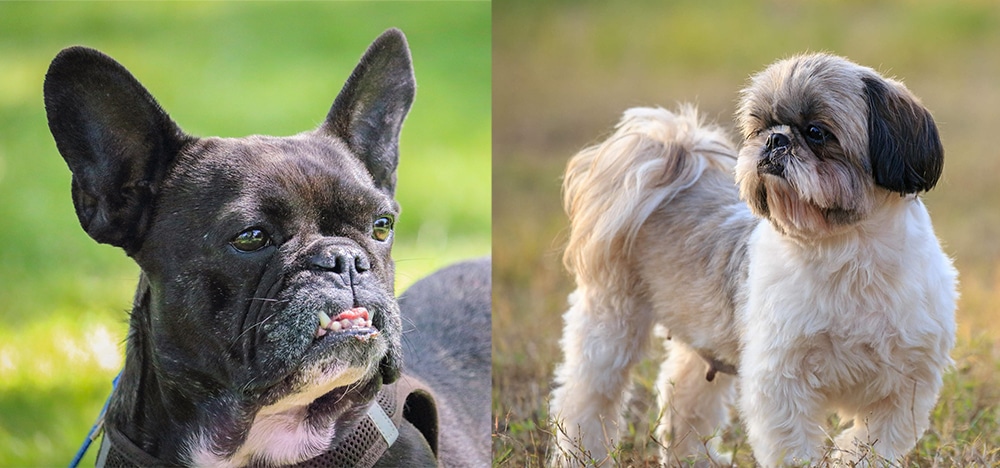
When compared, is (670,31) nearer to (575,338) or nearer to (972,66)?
(972,66)

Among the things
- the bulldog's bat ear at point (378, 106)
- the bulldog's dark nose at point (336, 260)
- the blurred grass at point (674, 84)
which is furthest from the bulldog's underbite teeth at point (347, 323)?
the blurred grass at point (674, 84)

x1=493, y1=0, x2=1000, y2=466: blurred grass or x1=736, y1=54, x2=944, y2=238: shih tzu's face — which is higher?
x1=736, y1=54, x2=944, y2=238: shih tzu's face

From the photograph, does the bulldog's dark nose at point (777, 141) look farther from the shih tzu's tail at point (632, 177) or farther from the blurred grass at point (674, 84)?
the blurred grass at point (674, 84)

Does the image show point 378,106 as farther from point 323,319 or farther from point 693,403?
point 693,403

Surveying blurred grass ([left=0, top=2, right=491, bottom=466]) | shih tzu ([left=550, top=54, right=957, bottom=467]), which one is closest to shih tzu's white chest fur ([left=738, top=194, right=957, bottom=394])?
shih tzu ([left=550, top=54, right=957, bottom=467])

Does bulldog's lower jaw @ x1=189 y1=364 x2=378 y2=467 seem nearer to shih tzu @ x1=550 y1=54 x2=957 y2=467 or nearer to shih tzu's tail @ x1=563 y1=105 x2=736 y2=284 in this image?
shih tzu @ x1=550 y1=54 x2=957 y2=467

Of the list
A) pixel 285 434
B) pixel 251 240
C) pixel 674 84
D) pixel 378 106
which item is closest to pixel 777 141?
pixel 378 106

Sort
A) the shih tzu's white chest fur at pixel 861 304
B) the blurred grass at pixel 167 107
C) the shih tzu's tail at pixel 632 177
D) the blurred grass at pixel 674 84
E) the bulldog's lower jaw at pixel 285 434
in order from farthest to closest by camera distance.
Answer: the blurred grass at pixel 674 84 < the shih tzu's tail at pixel 632 177 < the blurred grass at pixel 167 107 < the shih tzu's white chest fur at pixel 861 304 < the bulldog's lower jaw at pixel 285 434
